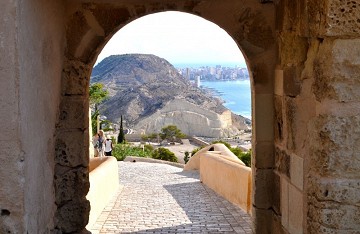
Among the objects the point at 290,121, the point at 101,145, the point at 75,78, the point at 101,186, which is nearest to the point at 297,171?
the point at 290,121

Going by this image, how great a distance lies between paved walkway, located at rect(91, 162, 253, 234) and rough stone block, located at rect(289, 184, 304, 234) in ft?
7.71

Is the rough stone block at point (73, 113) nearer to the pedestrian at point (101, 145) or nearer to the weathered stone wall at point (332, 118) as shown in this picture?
the weathered stone wall at point (332, 118)

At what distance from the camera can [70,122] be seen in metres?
4.69

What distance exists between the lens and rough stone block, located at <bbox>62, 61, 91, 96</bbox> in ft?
15.4

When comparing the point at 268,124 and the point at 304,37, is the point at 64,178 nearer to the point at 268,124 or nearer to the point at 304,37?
the point at 268,124

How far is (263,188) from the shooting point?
16.2ft

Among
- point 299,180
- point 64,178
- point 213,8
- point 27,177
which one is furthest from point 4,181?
point 213,8

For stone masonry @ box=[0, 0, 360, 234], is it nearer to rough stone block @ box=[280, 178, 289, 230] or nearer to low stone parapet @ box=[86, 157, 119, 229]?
rough stone block @ box=[280, 178, 289, 230]

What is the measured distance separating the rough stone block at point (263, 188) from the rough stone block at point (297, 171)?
81 cm

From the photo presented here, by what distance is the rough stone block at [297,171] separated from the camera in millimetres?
3795

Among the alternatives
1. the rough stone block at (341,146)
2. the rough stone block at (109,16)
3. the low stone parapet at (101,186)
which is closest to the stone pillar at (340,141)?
the rough stone block at (341,146)

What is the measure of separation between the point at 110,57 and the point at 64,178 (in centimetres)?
13469

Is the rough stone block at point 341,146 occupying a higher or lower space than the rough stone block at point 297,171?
higher

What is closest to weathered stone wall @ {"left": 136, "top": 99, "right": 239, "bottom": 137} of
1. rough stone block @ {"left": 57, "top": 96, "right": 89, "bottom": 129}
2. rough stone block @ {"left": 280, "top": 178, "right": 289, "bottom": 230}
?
rough stone block @ {"left": 57, "top": 96, "right": 89, "bottom": 129}
